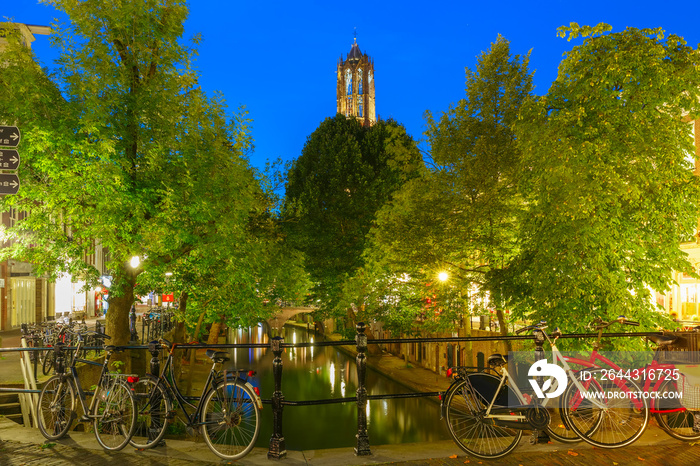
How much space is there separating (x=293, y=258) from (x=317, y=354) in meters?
24.1

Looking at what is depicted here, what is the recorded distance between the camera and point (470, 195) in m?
18.6

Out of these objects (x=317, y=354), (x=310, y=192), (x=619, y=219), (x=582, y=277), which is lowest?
(x=317, y=354)

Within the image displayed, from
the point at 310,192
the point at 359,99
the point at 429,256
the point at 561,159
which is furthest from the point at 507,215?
the point at 359,99

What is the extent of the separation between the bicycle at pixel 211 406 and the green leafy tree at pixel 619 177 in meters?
5.97

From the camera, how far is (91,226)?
12.4 metres

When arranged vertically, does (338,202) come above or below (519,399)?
above

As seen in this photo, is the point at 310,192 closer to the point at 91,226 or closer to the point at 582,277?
the point at 91,226

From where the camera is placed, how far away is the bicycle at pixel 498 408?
18.2 ft

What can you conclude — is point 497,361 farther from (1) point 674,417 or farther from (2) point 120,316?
(2) point 120,316

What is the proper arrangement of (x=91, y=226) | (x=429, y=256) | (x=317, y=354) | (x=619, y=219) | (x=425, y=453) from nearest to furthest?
(x=425, y=453) < (x=619, y=219) < (x=91, y=226) < (x=429, y=256) < (x=317, y=354)

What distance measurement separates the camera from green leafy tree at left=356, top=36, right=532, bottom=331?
17.8m

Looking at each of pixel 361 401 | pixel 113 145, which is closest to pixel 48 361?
pixel 113 145

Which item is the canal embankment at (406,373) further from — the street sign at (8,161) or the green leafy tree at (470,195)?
the street sign at (8,161)

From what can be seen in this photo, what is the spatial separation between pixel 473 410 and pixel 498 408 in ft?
0.81
